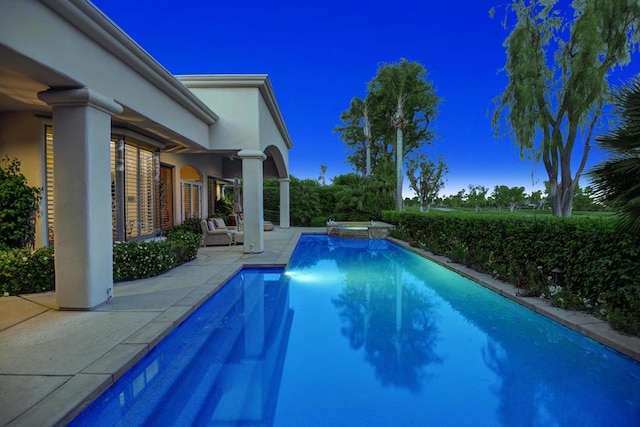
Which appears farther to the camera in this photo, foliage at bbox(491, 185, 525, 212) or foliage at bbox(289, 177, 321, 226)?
foliage at bbox(491, 185, 525, 212)

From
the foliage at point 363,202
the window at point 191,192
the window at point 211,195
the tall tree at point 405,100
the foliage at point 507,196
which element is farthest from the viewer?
the foliage at point 507,196

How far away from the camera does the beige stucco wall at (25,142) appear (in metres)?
7.57

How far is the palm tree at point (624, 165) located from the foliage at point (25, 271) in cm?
863

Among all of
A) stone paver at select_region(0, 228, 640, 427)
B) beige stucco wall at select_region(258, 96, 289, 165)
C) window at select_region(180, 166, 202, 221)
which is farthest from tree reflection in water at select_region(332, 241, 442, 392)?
window at select_region(180, 166, 202, 221)

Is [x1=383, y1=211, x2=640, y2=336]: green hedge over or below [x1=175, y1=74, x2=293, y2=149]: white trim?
below

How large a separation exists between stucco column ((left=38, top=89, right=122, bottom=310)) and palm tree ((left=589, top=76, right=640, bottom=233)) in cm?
682

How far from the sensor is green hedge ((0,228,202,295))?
6.32 m

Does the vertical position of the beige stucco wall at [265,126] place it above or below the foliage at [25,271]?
above

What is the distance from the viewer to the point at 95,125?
5410 mm

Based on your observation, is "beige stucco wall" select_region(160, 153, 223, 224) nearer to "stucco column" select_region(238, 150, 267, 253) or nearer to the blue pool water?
"stucco column" select_region(238, 150, 267, 253)

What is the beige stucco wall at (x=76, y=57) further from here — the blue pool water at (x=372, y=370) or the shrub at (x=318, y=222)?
the shrub at (x=318, y=222)

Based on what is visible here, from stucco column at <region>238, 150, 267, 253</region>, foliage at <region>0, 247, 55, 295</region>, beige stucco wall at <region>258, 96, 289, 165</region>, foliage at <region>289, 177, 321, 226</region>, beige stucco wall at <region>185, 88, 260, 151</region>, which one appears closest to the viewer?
foliage at <region>0, 247, 55, 295</region>

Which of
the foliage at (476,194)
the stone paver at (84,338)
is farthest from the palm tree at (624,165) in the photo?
the foliage at (476,194)

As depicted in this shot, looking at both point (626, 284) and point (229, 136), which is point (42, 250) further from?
point (626, 284)
